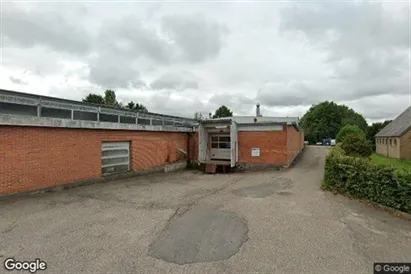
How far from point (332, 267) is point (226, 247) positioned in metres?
1.90

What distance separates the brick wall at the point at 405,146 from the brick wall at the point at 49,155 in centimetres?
2744

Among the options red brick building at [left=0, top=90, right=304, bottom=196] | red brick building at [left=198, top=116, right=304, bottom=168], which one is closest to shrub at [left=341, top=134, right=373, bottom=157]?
red brick building at [left=198, top=116, right=304, bottom=168]

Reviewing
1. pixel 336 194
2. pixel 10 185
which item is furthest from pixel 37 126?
pixel 336 194

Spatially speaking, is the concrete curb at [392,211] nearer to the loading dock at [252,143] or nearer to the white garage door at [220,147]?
the loading dock at [252,143]

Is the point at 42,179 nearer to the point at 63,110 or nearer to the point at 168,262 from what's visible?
the point at 63,110

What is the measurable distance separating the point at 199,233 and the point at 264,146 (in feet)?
41.2

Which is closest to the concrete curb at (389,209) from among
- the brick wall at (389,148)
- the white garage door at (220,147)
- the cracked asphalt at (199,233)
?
the cracked asphalt at (199,233)

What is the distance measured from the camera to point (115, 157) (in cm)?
1337

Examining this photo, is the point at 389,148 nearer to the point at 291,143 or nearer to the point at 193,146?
the point at 291,143

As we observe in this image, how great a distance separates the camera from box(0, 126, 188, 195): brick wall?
8725 mm

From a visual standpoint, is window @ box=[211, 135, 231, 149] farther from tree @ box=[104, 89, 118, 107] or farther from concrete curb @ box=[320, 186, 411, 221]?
tree @ box=[104, 89, 118, 107]

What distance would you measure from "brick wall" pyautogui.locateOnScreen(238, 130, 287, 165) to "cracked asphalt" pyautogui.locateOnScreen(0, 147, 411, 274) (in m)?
7.55

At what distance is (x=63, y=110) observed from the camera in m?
10.6

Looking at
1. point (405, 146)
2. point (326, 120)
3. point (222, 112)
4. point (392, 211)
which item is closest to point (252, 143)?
point (392, 211)
